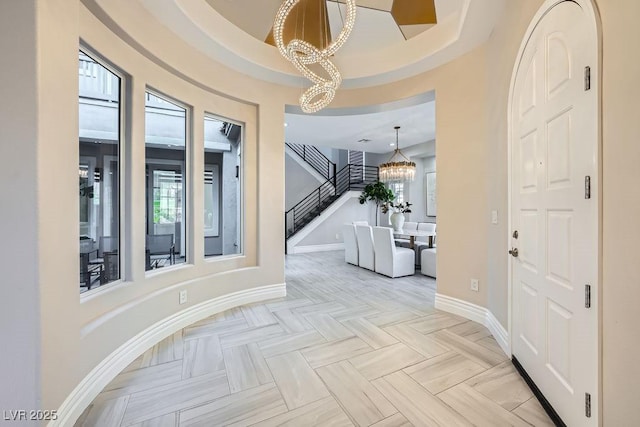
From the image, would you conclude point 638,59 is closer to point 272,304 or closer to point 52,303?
point 52,303

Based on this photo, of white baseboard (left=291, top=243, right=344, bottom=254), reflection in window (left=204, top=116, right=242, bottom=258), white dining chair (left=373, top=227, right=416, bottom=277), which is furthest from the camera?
white baseboard (left=291, top=243, right=344, bottom=254)

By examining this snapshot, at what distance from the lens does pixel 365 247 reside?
565 cm

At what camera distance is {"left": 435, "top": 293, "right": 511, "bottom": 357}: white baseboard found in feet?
7.72

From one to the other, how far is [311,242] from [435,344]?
6273 mm

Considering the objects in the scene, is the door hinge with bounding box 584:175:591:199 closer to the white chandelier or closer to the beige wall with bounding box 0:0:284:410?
the white chandelier

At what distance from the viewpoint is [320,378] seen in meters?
1.97

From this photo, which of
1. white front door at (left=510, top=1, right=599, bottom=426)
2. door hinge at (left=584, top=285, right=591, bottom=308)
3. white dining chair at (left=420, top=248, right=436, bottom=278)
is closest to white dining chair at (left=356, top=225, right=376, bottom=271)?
white dining chair at (left=420, top=248, right=436, bottom=278)

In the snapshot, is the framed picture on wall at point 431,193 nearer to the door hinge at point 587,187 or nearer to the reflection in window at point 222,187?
the reflection in window at point 222,187

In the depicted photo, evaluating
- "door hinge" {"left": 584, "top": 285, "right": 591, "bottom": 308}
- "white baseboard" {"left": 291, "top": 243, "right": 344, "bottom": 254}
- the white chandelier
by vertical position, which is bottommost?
"white baseboard" {"left": 291, "top": 243, "right": 344, "bottom": 254}

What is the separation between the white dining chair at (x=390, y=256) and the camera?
4.89 m

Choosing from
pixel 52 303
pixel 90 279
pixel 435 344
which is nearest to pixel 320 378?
pixel 435 344

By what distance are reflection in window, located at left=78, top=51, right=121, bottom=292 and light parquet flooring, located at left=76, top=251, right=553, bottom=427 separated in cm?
86

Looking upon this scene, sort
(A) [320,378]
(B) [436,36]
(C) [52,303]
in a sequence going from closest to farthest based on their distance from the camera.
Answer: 1. (C) [52,303]
2. (A) [320,378]
3. (B) [436,36]

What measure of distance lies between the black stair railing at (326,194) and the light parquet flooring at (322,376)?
5.75 metres
